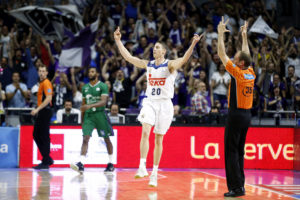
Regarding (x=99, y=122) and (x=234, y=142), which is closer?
(x=234, y=142)

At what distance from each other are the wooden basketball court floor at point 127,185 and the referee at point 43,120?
1.26 ft

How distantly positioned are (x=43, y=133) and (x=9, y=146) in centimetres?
143

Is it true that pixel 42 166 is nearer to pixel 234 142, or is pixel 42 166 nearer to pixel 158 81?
pixel 158 81

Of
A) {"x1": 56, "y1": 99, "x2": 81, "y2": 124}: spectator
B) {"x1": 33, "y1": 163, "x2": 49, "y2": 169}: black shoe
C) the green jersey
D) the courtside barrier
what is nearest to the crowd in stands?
the courtside barrier

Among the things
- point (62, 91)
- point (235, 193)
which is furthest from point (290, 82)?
point (235, 193)

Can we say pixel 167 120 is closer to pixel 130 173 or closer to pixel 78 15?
pixel 130 173

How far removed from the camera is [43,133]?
12.6 m

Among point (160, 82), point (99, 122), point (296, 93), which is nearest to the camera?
point (160, 82)

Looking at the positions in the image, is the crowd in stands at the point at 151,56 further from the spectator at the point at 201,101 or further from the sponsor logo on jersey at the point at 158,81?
the sponsor logo on jersey at the point at 158,81

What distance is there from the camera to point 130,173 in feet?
39.9

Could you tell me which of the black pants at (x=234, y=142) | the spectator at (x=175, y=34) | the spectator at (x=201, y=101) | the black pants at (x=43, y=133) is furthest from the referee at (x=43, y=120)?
the spectator at (x=175, y=34)

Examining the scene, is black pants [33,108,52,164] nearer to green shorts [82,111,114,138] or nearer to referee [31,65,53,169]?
referee [31,65,53,169]

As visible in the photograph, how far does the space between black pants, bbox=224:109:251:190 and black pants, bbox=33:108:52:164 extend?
5.51m

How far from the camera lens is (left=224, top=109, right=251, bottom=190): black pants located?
855 centimetres
